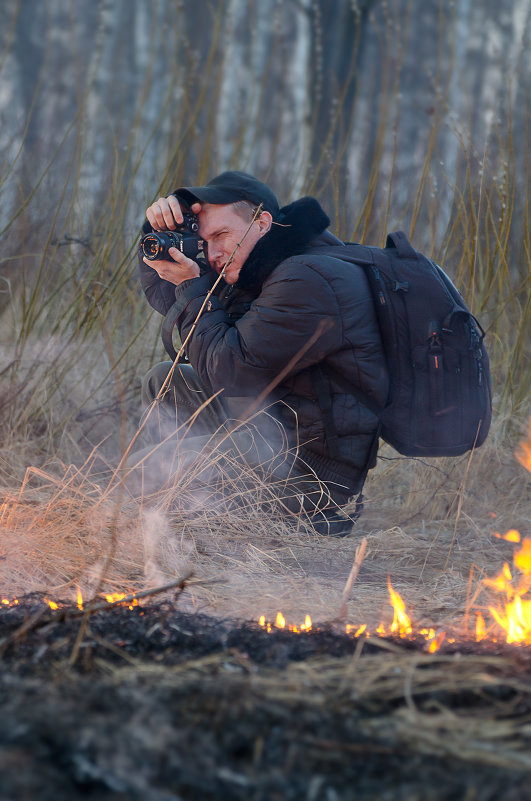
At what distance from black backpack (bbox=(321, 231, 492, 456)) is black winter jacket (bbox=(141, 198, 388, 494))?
0.06 m

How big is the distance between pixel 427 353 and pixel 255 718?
153 cm

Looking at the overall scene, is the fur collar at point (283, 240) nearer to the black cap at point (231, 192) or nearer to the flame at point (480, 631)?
the black cap at point (231, 192)

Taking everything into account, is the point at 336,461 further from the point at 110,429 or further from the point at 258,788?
the point at 258,788

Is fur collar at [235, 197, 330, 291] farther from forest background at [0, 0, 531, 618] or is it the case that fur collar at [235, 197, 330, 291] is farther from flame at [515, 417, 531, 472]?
flame at [515, 417, 531, 472]

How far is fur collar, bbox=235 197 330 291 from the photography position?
261 centimetres

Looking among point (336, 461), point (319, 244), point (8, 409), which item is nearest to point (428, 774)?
point (336, 461)

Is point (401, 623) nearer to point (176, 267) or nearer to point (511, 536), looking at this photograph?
point (511, 536)

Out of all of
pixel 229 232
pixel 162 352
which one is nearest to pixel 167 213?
pixel 229 232

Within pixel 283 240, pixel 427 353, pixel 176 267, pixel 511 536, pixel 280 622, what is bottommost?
pixel 511 536

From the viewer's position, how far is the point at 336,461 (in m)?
2.71

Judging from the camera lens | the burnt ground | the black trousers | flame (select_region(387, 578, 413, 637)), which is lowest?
the black trousers

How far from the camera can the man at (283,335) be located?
2521 mm

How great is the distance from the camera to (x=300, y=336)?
2.51 metres

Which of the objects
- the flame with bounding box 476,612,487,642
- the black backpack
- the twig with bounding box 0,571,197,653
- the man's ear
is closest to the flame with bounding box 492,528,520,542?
the black backpack
